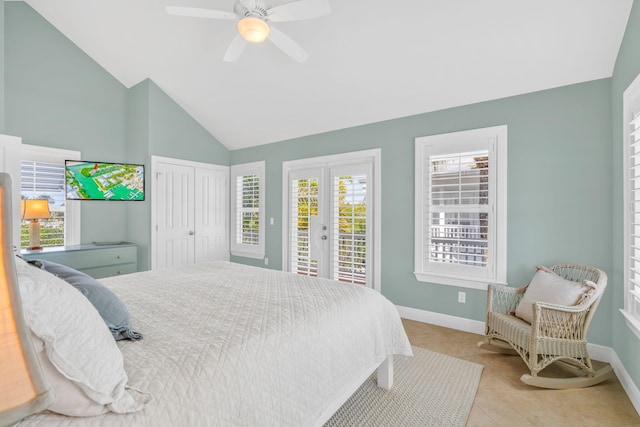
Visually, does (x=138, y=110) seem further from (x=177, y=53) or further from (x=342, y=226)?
(x=342, y=226)

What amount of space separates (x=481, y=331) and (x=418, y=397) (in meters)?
1.41

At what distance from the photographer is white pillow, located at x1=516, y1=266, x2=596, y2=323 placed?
220cm

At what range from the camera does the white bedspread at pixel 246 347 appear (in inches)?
37.8

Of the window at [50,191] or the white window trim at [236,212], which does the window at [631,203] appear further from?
the window at [50,191]

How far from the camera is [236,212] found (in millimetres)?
5270

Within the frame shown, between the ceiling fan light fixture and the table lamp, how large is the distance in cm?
312

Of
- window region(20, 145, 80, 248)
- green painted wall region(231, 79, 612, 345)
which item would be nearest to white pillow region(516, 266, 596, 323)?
green painted wall region(231, 79, 612, 345)

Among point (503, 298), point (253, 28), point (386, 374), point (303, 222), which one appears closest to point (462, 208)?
point (503, 298)

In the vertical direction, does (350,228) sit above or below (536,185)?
below

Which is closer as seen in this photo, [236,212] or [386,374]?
[386,374]

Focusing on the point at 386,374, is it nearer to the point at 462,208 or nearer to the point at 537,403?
the point at 537,403

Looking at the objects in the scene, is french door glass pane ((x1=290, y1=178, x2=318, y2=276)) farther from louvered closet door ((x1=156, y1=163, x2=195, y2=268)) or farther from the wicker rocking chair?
the wicker rocking chair

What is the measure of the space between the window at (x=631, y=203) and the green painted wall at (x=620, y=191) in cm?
12

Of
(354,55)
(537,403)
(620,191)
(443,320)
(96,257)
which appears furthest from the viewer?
(96,257)
